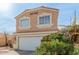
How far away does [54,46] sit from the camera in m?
1.96

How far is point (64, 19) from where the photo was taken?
1.99 metres

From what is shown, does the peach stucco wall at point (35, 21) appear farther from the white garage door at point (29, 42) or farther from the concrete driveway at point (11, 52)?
the concrete driveway at point (11, 52)

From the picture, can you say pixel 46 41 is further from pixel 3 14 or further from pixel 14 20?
pixel 3 14

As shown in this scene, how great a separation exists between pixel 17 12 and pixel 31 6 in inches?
5.8

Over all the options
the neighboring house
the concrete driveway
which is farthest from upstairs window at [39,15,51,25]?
the concrete driveway

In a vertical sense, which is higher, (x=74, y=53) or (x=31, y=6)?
(x=31, y=6)

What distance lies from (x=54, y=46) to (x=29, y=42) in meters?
0.24

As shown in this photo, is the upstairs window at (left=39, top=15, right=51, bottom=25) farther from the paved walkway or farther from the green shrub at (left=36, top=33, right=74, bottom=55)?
the paved walkway

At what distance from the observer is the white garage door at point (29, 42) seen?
198cm

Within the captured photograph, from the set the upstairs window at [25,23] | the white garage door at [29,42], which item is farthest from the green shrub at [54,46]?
the upstairs window at [25,23]

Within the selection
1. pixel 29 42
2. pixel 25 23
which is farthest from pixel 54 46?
pixel 25 23

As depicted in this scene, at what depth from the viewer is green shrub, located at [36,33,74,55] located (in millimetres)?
1958

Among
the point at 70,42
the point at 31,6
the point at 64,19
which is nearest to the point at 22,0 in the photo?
the point at 31,6

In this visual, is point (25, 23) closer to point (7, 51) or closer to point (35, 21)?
point (35, 21)
